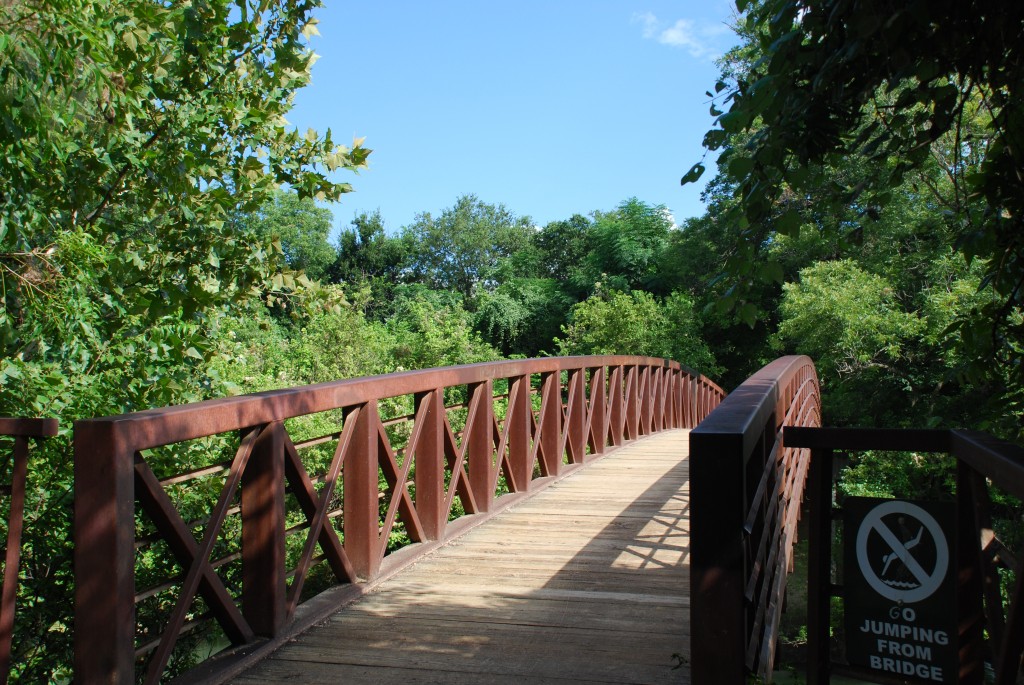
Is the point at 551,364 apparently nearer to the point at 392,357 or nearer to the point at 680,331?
the point at 392,357

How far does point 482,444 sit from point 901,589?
2.96 meters

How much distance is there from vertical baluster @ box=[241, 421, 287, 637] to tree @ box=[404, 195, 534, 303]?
44.1m

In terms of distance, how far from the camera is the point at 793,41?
2.03m

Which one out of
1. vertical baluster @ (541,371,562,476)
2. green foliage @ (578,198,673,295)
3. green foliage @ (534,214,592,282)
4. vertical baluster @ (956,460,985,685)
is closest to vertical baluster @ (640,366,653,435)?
vertical baluster @ (541,371,562,476)

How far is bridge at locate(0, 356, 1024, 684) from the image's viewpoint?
224 centimetres

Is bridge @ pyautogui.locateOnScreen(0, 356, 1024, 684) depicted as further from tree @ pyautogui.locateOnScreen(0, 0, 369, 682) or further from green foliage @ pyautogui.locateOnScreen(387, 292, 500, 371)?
green foliage @ pyautogui.locateOnScreen(387, 292, 500, 371)

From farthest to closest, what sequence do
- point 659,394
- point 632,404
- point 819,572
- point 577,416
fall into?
point 659,394 < point 632,404 < point 577,416 < point 819,572

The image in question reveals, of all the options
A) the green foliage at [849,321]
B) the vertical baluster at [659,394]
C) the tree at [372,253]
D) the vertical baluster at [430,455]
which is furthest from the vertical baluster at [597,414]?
the tree at [372,253]

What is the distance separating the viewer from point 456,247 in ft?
157

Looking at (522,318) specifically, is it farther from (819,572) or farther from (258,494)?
(819,572)

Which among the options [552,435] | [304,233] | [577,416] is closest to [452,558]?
[552,435]

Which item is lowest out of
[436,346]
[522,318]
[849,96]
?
[436,346]

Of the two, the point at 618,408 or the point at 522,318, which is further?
the point at 522,318

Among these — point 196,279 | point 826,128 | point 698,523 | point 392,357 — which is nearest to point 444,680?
point 698,523
